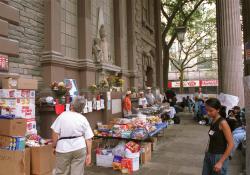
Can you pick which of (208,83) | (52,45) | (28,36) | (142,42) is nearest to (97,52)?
(52,45)

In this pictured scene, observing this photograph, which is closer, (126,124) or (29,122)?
(29,122)

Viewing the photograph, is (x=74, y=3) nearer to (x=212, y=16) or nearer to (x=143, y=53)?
(x=143, y=53)

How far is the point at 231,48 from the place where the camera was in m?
13.1

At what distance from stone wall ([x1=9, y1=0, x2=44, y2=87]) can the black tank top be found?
5.10m

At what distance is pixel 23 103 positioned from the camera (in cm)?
676

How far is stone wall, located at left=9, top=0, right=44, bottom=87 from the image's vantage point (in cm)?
773

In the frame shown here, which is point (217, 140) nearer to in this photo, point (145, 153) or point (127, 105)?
point (145, 153)

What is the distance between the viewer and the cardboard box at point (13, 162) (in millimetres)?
5516

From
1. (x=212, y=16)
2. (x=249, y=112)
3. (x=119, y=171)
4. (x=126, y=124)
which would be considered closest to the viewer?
(x=249, y=112)

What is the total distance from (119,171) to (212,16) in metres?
31.8

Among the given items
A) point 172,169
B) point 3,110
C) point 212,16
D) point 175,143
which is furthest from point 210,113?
point 212,16

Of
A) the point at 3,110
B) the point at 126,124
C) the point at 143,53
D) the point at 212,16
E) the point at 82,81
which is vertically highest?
the point at 212,16

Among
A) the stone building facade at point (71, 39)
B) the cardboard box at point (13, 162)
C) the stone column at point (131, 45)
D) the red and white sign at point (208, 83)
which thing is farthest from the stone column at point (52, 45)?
the red and white sign at point (208, 83)

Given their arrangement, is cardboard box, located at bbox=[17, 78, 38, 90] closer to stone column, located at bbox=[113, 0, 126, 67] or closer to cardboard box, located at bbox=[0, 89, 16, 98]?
cardboard box, located at bbox=[0, 89, 16, 98]
